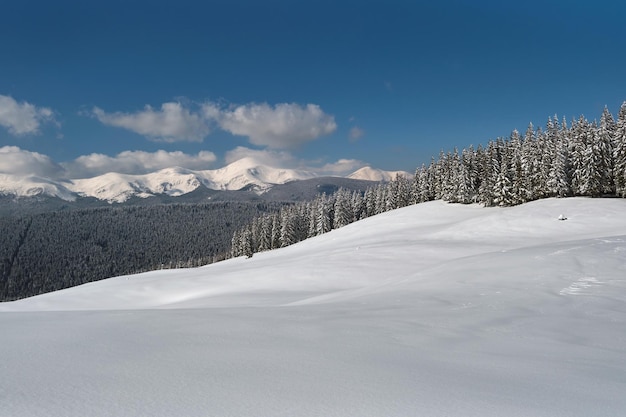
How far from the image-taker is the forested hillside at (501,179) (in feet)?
166

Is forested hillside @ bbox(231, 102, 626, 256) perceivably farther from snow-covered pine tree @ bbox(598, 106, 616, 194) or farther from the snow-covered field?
the snow-covered field

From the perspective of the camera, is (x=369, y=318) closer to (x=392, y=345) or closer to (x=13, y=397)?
(x=392, y=345)

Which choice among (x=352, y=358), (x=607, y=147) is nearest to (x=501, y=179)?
(x=607, y=147)

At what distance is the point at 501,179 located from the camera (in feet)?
198

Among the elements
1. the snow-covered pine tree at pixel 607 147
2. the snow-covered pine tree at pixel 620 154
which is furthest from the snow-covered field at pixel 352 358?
the snow-covered pine tree at pixel 607 147

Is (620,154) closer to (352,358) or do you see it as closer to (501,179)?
(501,179)

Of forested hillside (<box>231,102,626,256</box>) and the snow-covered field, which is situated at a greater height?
forested hillside (<box>231,102,626,256</box>)

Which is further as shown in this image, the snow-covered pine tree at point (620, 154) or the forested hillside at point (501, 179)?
the forested hillside at point (501, 179)

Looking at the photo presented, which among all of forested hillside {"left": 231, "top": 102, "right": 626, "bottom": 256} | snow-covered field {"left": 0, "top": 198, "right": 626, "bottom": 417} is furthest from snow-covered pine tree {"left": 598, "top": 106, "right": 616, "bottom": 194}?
snow-covered field {"left": 0, "top": 198, "right": 626, "bottom": 417}

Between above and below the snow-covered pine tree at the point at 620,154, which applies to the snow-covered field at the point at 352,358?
below

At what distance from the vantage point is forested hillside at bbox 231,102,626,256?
50.6 m

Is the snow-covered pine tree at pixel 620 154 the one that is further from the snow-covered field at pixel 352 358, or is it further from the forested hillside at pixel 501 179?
the snow-covered field at pixel 352 358

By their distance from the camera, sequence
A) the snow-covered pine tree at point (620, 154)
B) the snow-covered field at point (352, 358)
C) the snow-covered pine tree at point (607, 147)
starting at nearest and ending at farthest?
the snow-covered field at point (352, 358)
the snow-covered pine tree at point (620, 154)
the snow-covered pine tree at point (607, 147)

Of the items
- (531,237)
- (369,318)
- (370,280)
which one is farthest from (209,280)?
(531,237)
